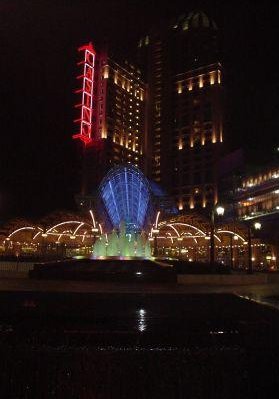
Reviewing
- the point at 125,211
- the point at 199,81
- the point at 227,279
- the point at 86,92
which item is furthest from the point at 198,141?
the point at 227,279

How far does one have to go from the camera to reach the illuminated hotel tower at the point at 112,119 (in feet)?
391

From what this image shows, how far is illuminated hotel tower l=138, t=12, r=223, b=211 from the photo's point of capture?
117688mm

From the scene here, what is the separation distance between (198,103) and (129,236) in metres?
81.9

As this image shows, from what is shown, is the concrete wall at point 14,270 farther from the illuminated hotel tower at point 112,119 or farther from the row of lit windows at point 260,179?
the illuminated hotel tower at point 112,119

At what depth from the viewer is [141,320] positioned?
31.0 feet

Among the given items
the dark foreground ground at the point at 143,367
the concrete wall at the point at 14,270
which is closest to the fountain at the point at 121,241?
the concrete wall at the point at 14,270

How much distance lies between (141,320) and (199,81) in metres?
127

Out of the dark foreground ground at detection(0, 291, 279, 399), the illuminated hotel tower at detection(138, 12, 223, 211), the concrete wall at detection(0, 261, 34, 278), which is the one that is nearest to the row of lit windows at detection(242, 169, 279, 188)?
the illuminated hotel tower at detection(138, 12, 223, 211)

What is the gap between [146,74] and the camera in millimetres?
143125

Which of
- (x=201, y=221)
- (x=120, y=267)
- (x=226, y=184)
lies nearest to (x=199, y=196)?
(x=226, y=184)

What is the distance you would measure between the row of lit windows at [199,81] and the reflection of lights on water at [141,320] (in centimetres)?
12158

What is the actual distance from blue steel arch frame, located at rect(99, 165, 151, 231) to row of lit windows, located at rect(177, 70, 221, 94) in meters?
74.1

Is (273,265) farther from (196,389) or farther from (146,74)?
(146,74)

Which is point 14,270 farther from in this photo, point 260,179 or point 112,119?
point 112,119
